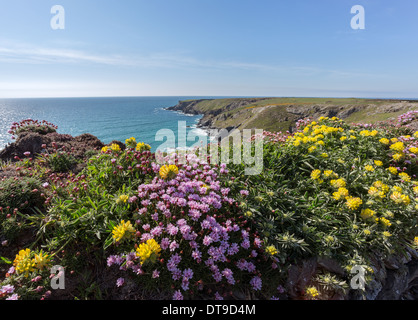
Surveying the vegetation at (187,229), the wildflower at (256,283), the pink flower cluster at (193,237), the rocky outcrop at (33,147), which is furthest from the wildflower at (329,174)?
the rocky outcrop at (33,147)

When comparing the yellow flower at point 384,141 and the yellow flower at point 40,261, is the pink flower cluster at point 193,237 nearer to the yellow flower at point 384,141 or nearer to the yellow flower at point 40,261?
the yellow flower at point 40,261

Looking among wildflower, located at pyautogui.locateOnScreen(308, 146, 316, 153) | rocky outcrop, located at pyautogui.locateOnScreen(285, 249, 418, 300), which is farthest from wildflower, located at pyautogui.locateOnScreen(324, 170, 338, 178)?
rocky outcrop, located at pyautogui.locateOnScreen(285, 249, 418, 300)

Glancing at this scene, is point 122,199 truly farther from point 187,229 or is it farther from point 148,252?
point 187,229

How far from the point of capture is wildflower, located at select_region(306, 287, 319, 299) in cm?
289

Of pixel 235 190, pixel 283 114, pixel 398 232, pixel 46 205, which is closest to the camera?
pixel 46 205

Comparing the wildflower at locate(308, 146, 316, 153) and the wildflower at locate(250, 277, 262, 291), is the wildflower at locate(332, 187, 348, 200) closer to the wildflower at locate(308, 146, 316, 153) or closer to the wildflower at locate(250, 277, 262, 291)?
the wildflower at locate(308, 146, 316, 153)

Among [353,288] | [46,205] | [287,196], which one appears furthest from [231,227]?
[46,205]

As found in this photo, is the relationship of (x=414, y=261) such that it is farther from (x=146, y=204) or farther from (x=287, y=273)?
(x=146, y=204)

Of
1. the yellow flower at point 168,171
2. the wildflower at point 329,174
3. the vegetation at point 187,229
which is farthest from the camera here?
the wildflower at point 329,174

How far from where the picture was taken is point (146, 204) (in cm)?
306

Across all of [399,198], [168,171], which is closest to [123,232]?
[168,171]

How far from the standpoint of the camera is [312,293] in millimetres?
2893

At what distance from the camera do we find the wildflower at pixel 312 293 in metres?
2.89

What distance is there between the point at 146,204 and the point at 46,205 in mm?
2101
